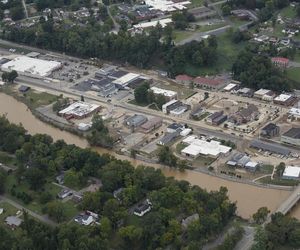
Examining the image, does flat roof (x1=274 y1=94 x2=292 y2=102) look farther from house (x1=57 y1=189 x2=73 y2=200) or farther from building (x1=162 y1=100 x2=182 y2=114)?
house (x1=57 y1=189 x2=73 y2=200)

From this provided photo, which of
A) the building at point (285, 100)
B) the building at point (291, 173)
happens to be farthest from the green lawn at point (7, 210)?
the building at point (285, 100)

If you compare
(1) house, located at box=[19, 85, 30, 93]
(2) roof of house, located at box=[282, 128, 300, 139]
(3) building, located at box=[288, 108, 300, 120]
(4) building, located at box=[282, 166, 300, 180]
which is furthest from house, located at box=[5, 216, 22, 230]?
(3) building, located at box=[288, 108, 300, 120]

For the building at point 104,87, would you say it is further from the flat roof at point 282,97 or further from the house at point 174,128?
the flat roof at point 282,97

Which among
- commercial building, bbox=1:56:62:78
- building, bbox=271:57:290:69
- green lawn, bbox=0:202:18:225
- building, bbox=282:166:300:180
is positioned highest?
commercial building, bbox=1:56:62:78

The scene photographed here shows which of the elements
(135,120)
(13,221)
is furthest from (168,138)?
(13,221)

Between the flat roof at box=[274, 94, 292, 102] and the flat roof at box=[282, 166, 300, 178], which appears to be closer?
the flat roof at box=[282, 166, 300, 178]

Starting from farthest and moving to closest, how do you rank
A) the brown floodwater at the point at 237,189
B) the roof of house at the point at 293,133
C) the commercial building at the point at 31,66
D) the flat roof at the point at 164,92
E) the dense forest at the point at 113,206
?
the commercial building at the point at 31,66 < the flat roof at the point at 164,92 < the roof of house at the point at 293,133 < the brown floodwater at the point at 237,189 < the dense forest at the point at 113,206
